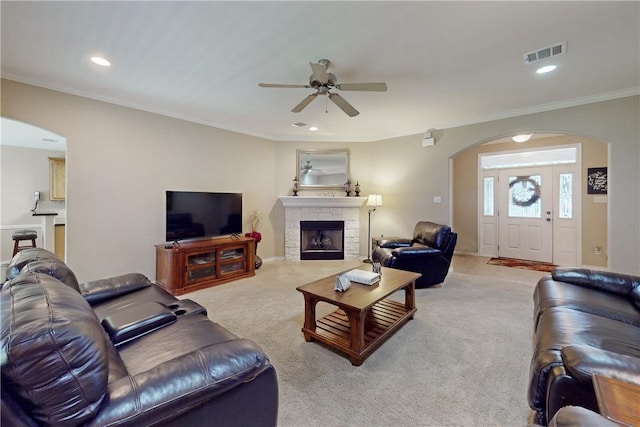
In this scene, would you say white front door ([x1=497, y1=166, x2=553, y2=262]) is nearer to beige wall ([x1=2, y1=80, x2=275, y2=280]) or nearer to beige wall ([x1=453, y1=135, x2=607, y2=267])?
beige wall ([x1=453, y1=135, x2=607, y2=267])

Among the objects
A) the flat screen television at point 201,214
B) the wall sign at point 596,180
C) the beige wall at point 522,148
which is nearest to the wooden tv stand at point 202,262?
the flat screen television at point 201,214

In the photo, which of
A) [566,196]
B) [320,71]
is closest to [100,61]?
[320,71]

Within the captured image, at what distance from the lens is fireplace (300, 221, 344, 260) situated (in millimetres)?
5719

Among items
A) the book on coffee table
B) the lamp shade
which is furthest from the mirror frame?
the book on coffee table

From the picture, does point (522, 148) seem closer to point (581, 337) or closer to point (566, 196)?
point (566, 196)

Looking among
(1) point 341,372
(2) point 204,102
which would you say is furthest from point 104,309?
(2) point 204,102

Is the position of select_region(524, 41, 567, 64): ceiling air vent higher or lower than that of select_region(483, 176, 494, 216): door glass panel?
higher

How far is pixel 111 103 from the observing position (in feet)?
11.7

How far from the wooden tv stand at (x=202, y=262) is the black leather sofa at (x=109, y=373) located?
2.18 meters

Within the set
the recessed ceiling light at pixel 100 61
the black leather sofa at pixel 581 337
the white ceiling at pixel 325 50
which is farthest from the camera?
the recessed ceiling light at pixel 100 61

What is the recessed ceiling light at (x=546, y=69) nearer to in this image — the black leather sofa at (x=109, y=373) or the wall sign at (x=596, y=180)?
the wall sign at (x=596, y=180)

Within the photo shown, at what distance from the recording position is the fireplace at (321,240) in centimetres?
Answer: 572

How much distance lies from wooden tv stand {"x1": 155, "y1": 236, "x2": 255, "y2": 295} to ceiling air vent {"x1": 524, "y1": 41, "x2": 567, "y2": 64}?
4148mm

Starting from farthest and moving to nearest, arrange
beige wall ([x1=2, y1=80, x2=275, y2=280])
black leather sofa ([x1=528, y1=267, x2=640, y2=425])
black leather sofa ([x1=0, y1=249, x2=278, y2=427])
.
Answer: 1. beige wall ([x1=2, y1=80, x2=275, y2=280])
2. black leather sofa ([x1=528, y1=267, x2=640, y2=425])
3. black leather sofa ([x1=0, y1=249, x2=278, y2=427])
